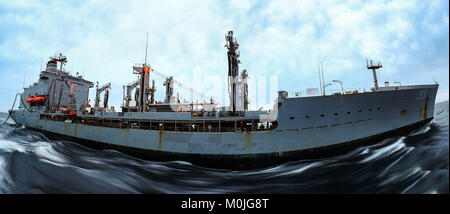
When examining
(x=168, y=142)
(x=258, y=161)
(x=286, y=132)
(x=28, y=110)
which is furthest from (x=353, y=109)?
(x=28, y=110)

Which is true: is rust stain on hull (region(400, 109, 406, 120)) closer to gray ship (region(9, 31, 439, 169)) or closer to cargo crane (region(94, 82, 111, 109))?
gray ship (region(9, 31, 439, 169))

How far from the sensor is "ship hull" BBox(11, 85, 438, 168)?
1023 cm

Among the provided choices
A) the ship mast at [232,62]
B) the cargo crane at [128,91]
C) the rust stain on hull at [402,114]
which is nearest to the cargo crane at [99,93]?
the cargo crane at [128,91]

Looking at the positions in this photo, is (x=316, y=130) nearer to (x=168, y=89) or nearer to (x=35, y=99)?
(x=168, y=89)

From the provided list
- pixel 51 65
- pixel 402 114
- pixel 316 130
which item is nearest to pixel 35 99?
pixel 51 65

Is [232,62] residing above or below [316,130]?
above

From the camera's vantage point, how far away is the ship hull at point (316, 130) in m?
10.2

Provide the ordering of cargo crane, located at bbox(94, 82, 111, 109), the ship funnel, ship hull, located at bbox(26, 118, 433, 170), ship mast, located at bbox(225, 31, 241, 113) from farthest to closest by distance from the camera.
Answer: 1. the ship funnel
2. cargo crane, located at bbox(94, 82, 111, 109)
3. ship mast, located at bbox(225, 31, 241, 113)
4. ship hull, located at bbox(26, 118, 433, 170)

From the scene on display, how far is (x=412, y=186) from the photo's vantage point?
459cm

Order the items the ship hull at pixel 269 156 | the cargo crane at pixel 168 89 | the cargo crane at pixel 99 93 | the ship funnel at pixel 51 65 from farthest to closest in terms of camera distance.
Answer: the ship funnel at pixel 51 65 → the cargo crane at pixel 99 93 → the cargo crane at pixel 168 89 → the ship hull at pixel 269 156

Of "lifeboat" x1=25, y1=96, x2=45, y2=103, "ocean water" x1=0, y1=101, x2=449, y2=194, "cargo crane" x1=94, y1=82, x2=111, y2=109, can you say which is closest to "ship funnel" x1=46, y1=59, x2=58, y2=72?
"lifeboat" x1=25, y1=96, x2=45, y2=103

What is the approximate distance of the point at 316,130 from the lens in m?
10.3

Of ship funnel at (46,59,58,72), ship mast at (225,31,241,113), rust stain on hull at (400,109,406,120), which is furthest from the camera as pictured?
ship funnel at (46,59,58,72)

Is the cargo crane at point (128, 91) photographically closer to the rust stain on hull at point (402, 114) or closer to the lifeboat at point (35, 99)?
the lifeboat at point (35, 99)
